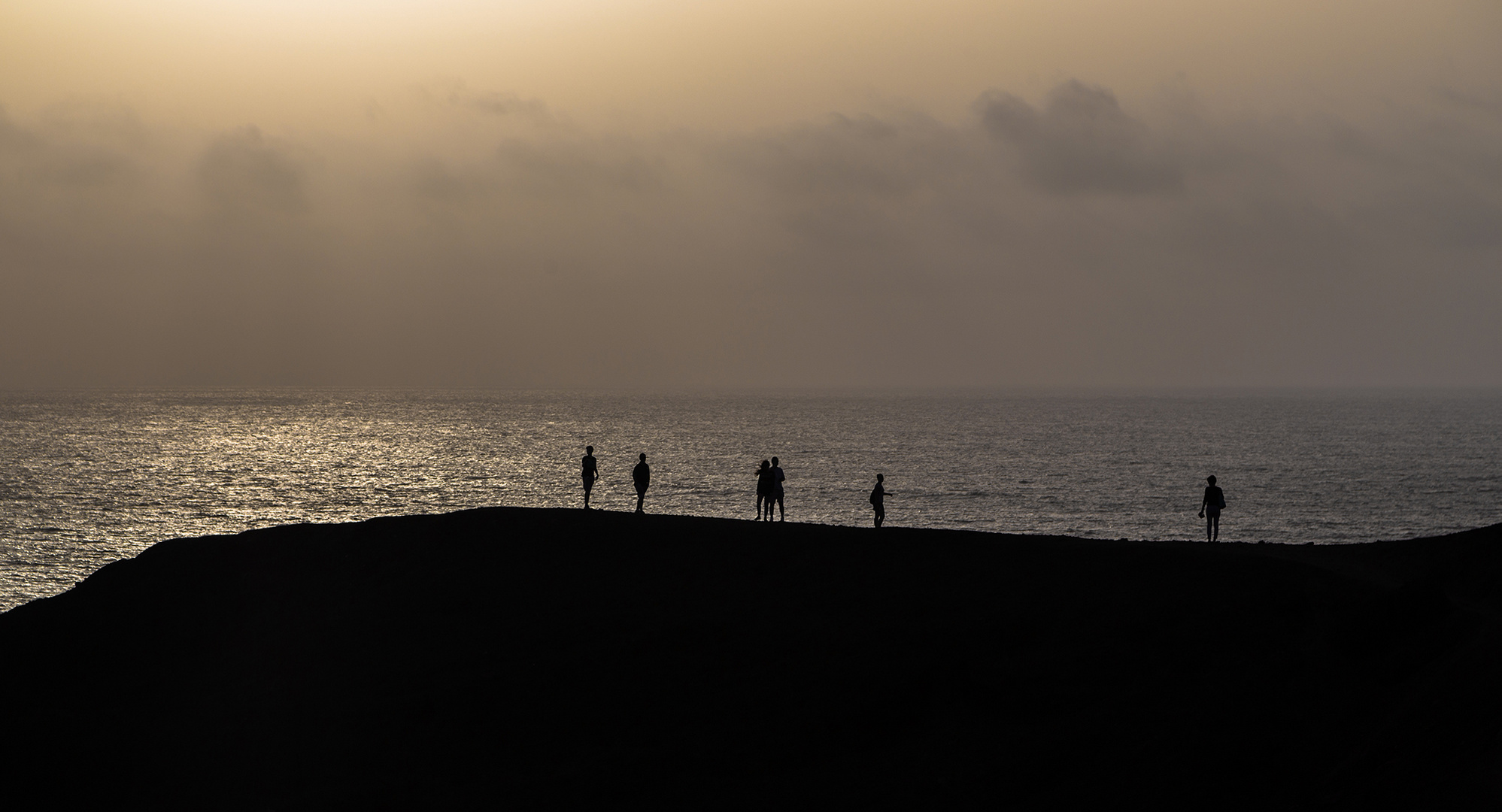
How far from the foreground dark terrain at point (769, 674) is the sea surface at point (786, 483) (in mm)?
27274

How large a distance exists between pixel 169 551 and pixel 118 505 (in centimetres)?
5084

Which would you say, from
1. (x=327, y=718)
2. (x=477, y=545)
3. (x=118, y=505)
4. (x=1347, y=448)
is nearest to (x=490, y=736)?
(x=327, y=718)

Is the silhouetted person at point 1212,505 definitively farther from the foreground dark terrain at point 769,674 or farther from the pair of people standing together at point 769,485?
the pair of people standing together at point 769,485

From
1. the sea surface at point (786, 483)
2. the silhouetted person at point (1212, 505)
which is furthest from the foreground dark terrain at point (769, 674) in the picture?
the sea surface at point (786, 483)

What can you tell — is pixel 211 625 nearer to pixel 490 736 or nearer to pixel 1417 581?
pixel 490 736

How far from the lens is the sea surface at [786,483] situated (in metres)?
64.8

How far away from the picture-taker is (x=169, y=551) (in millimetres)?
32875

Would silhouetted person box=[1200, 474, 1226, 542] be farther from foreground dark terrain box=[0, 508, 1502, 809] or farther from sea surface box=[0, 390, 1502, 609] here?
sea surface box=[0, 390, 1502, 609]

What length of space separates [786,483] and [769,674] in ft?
214

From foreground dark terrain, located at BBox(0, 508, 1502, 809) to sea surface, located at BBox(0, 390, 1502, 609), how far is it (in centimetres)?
2727

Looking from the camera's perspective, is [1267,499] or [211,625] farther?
[1267,499]

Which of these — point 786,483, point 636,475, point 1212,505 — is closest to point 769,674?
point 636,475

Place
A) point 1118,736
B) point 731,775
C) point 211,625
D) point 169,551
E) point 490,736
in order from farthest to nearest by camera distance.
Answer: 1. point 169,551
2. point 211,625
3. point 490,736
4. point 731,775
5. point 1118,736

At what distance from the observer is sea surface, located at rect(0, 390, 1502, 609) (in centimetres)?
6481
